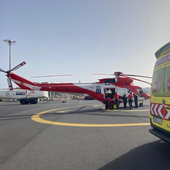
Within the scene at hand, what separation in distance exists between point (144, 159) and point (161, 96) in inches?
66.4

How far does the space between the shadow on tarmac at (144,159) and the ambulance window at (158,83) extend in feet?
4.98

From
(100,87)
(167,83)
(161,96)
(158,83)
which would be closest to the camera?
(167,83)

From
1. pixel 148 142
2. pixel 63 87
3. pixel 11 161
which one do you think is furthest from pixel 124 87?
pixel 11 161

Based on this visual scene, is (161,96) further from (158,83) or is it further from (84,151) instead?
(84,151)

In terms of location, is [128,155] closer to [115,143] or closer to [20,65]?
[115,143]

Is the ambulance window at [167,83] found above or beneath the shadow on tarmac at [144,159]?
above

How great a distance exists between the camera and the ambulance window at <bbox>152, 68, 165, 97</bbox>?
4.09 m

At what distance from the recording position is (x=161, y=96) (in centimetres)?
407

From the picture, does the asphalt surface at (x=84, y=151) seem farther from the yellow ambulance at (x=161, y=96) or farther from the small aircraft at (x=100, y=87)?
the small aircraft at (x=100, y=87)

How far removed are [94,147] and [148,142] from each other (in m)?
1.76

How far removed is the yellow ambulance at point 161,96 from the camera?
3788mm

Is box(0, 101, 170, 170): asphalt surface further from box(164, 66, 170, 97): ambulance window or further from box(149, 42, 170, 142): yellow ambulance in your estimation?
box(164, 66, 170, 97): ambulance window

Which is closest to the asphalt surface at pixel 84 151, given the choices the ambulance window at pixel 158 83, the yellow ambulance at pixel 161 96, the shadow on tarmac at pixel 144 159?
the shadow on tarmac at pixel 144 159

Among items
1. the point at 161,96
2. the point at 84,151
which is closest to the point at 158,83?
the point at 161,96
